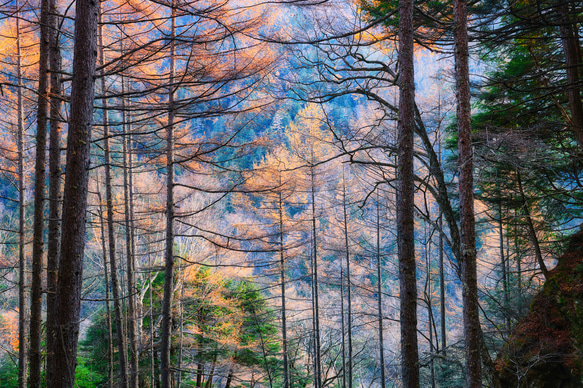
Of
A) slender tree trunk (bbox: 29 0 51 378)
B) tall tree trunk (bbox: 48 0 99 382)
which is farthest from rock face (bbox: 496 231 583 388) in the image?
slender tree trunk (bbox: 29 0 51 378)

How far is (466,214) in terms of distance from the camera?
13.2ft

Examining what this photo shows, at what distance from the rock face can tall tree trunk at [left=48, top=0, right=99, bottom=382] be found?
525 centimetres

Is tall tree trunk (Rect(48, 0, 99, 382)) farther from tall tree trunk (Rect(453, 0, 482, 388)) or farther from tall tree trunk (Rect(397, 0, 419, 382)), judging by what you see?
tall tree trunk (Rect(453, 0, 482, 388))

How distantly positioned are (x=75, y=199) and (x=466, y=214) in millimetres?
4085

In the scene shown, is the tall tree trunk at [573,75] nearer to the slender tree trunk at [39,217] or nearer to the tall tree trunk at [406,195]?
the tall tree trunk at [406,195]

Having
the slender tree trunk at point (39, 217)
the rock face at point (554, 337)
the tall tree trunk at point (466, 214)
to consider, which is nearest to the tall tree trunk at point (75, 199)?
the slender tree trunk at point (39, 217)

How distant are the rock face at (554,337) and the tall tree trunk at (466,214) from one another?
1207 mm

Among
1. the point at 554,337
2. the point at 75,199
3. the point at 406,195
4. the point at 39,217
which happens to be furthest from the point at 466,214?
the point at 39,217

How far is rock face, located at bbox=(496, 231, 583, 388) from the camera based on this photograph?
4887 mm

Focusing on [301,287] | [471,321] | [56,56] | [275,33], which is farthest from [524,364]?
[301,287]

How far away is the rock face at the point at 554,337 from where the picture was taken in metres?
4.89

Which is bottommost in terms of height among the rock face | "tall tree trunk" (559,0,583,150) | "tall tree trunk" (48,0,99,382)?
the rock face

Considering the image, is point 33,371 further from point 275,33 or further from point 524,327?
point 524,327

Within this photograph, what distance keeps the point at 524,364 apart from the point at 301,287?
1968 centimetres
